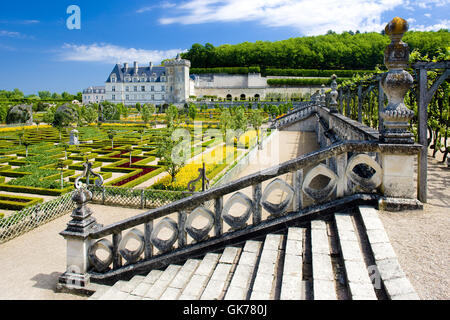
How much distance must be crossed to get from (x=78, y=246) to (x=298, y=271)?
121 inches

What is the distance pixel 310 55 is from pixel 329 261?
86.6m

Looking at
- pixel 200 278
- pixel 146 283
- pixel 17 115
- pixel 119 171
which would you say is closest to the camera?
pixel 200 278

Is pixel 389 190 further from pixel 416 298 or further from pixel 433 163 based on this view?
pixel 433 163

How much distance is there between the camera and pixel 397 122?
157 inches

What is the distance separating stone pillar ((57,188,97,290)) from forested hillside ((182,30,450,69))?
278 ft

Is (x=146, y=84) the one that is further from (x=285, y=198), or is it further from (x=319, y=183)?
(x=285, y=198)

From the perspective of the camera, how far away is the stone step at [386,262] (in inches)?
104

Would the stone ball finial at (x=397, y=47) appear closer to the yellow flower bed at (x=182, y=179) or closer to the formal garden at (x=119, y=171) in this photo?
the formal garden at (x=119, y=171)

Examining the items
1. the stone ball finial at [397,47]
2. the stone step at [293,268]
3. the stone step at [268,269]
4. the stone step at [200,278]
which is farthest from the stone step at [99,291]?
the stone ball finial at [397,47]

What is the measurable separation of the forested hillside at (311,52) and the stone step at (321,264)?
3341 inches

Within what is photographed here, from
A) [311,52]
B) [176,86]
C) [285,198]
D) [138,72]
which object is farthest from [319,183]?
[311,52]

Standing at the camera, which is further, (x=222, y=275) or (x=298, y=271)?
(x=222, y=275)

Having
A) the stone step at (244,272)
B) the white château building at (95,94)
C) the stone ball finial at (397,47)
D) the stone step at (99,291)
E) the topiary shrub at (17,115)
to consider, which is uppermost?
the white château building at (95,94)

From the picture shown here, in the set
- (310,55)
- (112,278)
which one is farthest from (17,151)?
(310,55)
